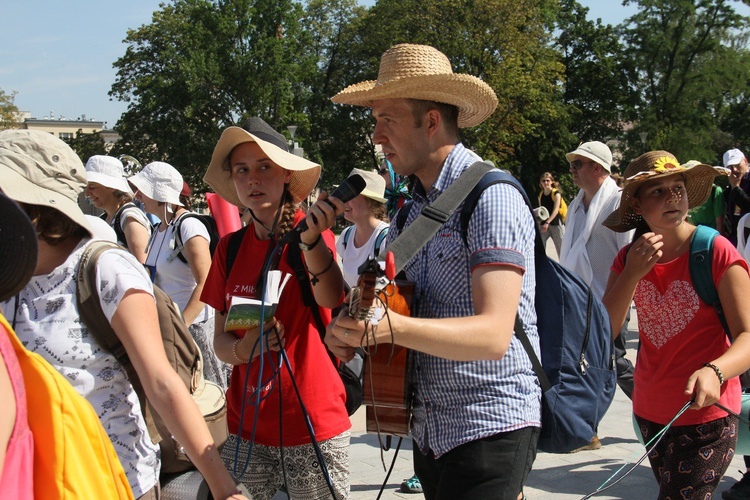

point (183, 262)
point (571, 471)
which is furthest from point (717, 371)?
point (183, 262)

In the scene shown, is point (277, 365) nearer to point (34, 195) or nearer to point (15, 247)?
point (34, 195)

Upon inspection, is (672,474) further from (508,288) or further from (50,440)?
(50,440)

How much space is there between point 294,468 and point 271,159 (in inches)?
49.4

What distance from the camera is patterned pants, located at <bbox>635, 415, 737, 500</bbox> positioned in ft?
11.0

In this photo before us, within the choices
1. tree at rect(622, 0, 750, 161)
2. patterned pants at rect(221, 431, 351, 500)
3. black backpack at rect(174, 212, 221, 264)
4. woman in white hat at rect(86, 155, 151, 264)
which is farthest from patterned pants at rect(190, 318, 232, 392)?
tree at rect(622, 0, 750, 161)

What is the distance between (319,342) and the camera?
10.8 ft

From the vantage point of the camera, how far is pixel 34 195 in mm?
2289

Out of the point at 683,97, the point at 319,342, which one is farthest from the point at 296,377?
the point at 683,97

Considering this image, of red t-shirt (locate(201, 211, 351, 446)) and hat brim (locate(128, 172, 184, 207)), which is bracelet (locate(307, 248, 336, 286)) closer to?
red t-shirt (locate(201, 211, 351, 446))

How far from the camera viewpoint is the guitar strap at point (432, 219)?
7.80 feet

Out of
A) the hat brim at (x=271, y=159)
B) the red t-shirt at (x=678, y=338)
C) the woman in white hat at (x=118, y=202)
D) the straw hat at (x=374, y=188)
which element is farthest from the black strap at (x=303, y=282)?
the woman in white hat at (x=118, y=202)

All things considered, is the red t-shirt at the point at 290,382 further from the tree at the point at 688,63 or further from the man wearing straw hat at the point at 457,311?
the tree at the point at 688,63

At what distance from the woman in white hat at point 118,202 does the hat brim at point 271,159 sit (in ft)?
8.16

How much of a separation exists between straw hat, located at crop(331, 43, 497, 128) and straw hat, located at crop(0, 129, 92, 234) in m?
0.96
